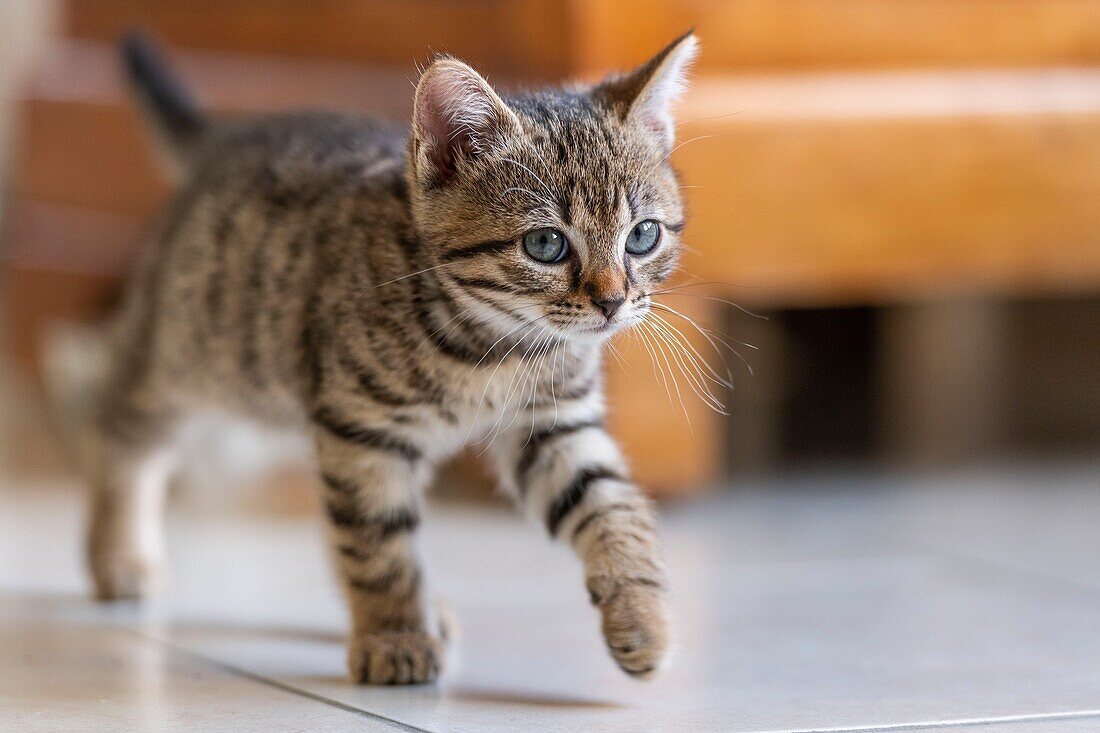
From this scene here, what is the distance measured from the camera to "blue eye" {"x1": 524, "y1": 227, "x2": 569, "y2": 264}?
1571 millimetres

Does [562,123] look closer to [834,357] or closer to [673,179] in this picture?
[673,179]

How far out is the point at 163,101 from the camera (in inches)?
95.6

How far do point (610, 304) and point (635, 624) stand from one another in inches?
14.7

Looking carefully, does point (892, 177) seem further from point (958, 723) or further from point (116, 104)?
point (116, 104)

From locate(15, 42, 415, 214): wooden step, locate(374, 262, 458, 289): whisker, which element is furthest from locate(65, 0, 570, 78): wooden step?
locate(374, 262, 458, 289): whisker

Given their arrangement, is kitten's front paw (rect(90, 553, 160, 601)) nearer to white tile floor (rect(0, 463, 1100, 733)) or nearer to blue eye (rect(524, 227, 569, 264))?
white tile floor (rect(0, 463, 1100, 733))

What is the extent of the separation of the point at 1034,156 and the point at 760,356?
103 centimetres

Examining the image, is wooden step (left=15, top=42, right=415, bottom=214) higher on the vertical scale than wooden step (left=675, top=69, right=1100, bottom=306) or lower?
higher

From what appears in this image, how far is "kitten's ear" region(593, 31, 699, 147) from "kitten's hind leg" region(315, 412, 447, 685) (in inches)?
20.3

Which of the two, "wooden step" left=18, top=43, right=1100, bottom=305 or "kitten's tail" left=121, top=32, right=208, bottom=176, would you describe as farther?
"wooden step" left=18, top=43, right=1100, bottom=305

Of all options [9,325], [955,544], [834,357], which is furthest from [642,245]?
[9,325]

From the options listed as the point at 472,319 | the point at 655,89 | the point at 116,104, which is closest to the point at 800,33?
the point at 655,89

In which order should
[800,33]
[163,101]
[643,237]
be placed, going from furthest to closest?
[800,33], [163,101], [643,237]

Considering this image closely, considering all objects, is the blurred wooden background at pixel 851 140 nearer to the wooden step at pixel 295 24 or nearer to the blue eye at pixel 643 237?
the wooden step at pixel 295 24
